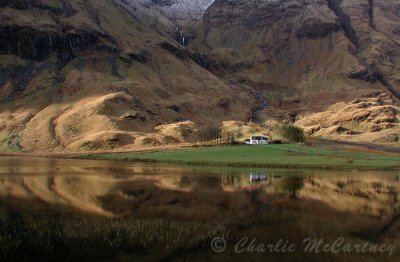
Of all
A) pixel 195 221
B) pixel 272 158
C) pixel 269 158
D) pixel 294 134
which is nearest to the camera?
pixel 195 221

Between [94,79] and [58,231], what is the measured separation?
173467 millimetres

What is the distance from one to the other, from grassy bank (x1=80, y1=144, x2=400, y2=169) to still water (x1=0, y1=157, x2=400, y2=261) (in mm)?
30405

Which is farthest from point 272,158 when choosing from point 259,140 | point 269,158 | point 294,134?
point 294,134

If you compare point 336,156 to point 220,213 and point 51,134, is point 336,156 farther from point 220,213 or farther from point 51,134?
point 51,134

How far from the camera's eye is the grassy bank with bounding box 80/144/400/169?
87.2 meters

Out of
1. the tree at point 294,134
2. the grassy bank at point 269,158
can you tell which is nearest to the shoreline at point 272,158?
the grassy bank at point 269,158

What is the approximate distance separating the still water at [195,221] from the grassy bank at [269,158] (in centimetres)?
3041

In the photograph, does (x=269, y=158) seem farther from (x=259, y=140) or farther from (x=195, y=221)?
(x=195, y=221)

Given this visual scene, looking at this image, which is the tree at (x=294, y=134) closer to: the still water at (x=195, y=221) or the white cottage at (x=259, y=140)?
the white cottage at (x=259, y=140)

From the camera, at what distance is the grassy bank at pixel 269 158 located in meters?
87.2

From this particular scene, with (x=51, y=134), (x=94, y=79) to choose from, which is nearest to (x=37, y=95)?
(x=94, y=79)

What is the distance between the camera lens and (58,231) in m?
27.7

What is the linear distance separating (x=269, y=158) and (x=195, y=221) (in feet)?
228

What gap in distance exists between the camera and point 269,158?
10031 centimetres
